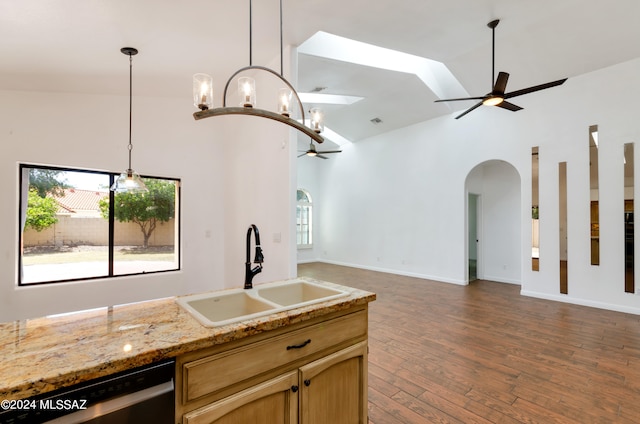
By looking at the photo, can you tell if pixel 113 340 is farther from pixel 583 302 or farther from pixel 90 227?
pixel 583 302

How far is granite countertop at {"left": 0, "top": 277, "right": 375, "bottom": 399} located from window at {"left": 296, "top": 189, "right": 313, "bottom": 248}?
8.19 m

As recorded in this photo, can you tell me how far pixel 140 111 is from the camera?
14.2ft

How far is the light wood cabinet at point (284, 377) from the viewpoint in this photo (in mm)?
1100

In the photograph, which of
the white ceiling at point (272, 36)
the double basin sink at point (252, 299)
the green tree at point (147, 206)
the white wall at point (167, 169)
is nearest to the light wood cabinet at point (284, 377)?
the double basin sink at point (252, 299)

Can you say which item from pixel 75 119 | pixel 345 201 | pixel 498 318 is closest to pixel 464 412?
pixel 498 318

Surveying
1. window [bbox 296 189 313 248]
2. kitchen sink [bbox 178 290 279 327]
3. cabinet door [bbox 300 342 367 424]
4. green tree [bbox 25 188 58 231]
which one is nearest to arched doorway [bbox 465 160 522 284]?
window [bbox 296 189 313 248]

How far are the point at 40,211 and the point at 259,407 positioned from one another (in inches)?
171

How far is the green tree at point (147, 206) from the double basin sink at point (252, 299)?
137 inches

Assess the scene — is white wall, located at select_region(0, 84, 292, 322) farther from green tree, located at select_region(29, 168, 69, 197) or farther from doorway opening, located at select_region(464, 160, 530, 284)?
doorway opening, located at select_region(464, 160, 530, 284)

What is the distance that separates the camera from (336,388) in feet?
5.08

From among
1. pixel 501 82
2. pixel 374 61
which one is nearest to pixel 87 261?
pixel 374 61

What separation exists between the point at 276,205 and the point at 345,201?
5.45 m

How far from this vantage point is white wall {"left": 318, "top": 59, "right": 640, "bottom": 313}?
4387 mm

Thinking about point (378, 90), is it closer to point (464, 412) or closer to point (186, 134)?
point (186, 134)
